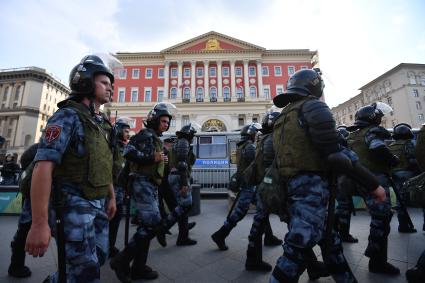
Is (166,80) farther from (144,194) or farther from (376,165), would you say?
(376,165)

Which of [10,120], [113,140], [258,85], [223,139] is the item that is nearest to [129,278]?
[113,140]

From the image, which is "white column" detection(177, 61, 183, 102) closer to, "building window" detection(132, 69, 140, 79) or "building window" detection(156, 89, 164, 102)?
"building window" detection(156, 89, 164, 102)

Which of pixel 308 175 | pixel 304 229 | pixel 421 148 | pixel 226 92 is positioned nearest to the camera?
pixel 304 229

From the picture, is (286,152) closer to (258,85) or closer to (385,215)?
(385,215)

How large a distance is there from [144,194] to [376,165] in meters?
3.21

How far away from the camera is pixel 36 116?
5653 centimetres

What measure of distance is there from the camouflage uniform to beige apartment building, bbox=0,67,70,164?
66.9m

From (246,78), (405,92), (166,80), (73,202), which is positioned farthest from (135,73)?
(405,92)

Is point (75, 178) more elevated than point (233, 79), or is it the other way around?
point (233, 79)

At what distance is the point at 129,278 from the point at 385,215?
10.5 feet

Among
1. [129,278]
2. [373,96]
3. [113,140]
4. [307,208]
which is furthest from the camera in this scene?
[373,96]

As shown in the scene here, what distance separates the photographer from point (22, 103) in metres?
55.4

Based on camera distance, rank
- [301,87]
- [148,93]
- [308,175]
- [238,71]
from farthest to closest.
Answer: [238,71], [148,93], [301,87], [308,175]

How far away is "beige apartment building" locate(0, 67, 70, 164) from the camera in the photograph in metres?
54.9
